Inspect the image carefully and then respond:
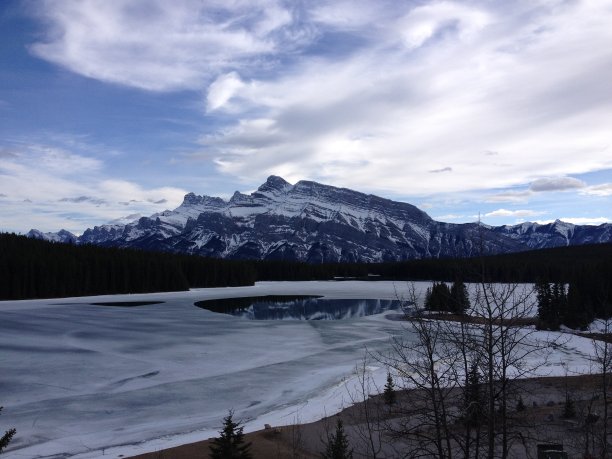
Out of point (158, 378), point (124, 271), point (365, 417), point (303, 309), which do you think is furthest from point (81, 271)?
point (365, 417)

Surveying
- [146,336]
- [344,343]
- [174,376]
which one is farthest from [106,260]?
[174,376]

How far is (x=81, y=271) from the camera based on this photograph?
96.1 meters

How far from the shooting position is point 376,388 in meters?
26.3

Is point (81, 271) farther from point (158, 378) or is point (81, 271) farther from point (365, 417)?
point (365, 417)

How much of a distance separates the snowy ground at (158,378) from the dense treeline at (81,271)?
41295 mm

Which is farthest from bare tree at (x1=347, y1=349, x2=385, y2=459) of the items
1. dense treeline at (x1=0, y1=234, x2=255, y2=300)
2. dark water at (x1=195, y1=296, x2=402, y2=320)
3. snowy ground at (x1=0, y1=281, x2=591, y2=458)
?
dense treeline at (x1=0, y1=234, x2=255, y2=300)

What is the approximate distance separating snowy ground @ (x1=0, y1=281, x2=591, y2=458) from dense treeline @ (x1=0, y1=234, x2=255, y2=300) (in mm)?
41295

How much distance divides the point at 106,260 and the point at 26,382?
8330 centimetres

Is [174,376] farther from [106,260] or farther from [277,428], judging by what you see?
[106,260]

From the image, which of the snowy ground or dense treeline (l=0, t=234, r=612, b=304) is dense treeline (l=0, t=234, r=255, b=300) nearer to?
dense treeline (l=0, t=234, r=612, b=304)

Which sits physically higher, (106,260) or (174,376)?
(106,260)

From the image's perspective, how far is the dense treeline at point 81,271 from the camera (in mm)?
86125

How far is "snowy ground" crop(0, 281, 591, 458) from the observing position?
61.7 ft

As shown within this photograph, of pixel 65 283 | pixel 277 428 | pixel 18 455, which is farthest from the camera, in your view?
pixel 65 283
